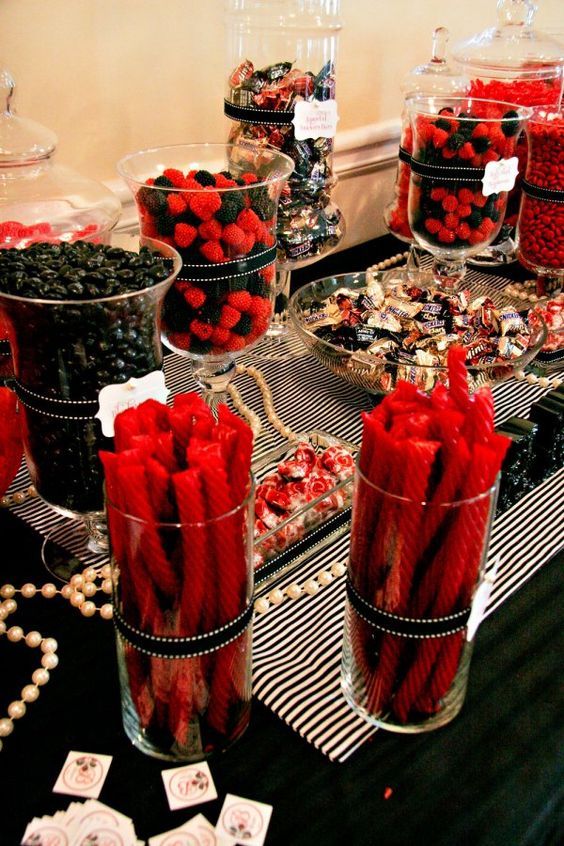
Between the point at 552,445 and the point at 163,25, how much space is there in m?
0.99

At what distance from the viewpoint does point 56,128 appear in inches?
50.9

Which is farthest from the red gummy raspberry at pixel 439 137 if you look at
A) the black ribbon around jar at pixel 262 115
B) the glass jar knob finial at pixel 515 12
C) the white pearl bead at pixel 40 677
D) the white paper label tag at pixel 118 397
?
the white pearl bead at pixel 40 677

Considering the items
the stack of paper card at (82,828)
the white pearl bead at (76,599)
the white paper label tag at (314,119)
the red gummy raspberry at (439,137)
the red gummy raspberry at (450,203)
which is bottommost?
the stack of paper card at (82,828)

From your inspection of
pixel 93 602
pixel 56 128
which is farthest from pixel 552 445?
pixel 56 128

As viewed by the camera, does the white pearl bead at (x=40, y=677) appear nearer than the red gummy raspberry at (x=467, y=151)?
Yes

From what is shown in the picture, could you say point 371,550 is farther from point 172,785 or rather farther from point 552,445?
point 552,445

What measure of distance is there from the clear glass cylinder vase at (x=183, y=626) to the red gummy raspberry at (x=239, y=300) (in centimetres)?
44

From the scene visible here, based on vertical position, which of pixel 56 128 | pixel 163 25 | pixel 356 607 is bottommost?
pixel 356 607

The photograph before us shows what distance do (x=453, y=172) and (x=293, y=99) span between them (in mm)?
298

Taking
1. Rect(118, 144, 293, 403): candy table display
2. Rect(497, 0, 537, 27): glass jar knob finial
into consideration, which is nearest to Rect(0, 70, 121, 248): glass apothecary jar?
Rect(118, 144, 293, 403): candy table display

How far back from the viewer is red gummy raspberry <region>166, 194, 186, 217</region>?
918mm

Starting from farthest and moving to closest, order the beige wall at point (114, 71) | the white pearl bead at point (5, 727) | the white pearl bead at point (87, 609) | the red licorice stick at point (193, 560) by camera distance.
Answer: the beige wall at point (114, 71) < the white pearl bead at point (87, 609) < the white pearl bead at point (5, 727) < the red licorice stick at point (193, 560)

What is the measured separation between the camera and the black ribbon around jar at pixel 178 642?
585 mm

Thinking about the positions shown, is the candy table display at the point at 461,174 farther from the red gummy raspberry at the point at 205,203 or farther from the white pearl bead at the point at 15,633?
the white pearl bead at the point at 15,633
